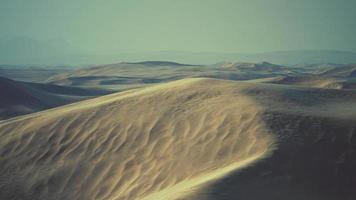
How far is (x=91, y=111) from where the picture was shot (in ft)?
40.7

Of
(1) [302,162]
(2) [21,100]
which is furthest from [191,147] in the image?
(2) [21,100]

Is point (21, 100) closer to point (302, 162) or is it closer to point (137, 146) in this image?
point (137, 146)

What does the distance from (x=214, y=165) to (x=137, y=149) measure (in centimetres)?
245

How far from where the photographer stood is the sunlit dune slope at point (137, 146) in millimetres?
8047

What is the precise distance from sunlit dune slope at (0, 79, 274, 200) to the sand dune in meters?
0.03

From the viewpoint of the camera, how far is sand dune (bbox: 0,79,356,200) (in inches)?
269

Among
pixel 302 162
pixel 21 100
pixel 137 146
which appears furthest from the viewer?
pixel 21 100

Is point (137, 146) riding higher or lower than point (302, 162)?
lower

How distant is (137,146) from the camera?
9.73 m

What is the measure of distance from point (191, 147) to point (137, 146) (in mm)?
1569

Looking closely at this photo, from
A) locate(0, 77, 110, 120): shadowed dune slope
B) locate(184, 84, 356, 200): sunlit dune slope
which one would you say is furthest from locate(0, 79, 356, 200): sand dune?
locate(0, 77, 110, 120): shadowed dune slope

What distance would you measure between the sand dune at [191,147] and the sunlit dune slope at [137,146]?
1.2 inches

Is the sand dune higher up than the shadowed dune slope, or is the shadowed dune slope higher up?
the sand dune

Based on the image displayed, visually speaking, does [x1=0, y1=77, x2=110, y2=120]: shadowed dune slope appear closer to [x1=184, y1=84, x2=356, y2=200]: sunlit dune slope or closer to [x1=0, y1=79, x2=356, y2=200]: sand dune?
[x1=0, y1=79, x2=356, y2=200]: sand dune
